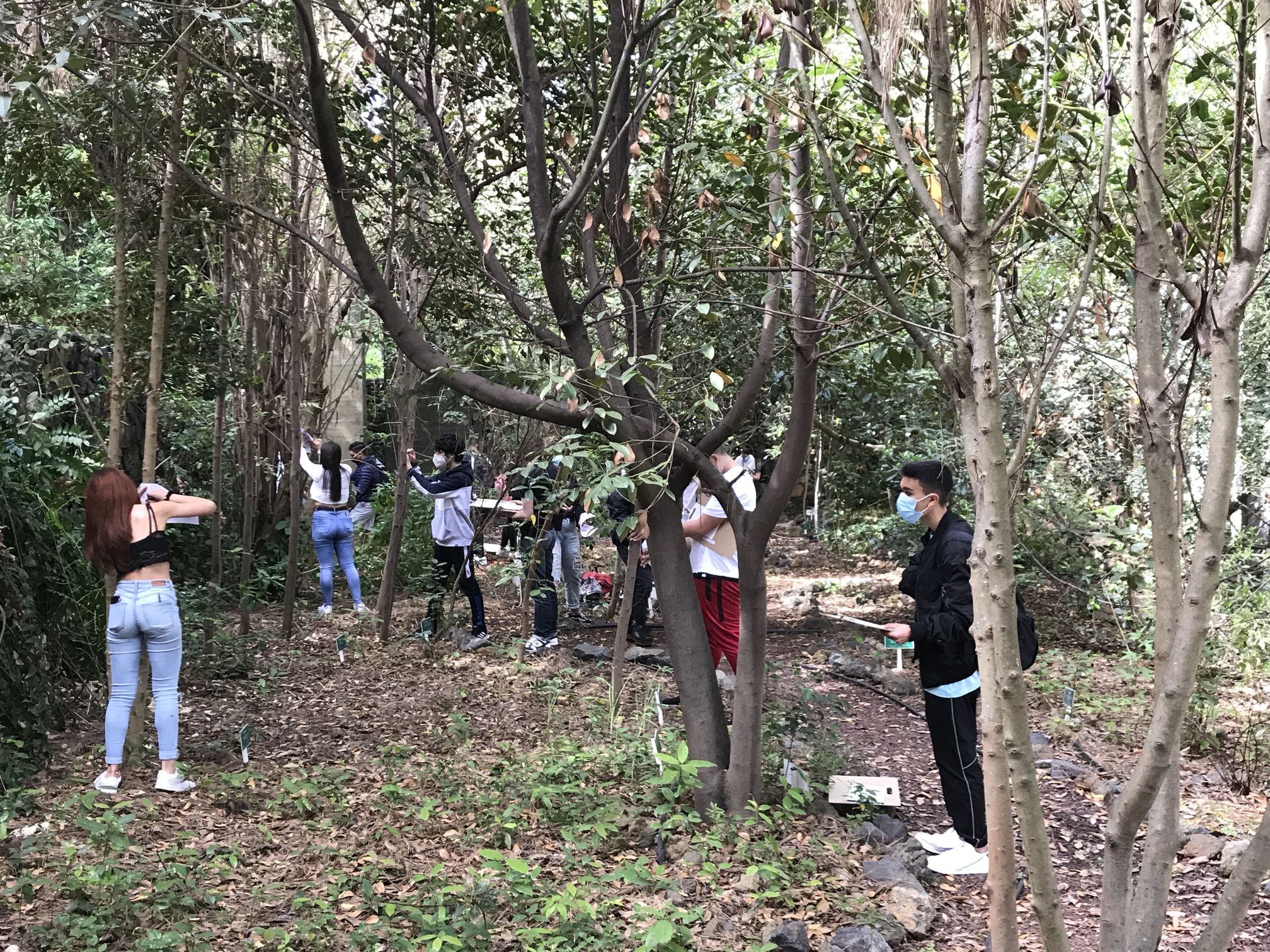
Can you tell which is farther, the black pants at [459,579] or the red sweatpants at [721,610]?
the black pants at [459,579]

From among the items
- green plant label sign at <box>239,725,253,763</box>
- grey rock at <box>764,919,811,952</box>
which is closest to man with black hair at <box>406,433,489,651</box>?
green plant label sign at <box>239,725,253,763</box>

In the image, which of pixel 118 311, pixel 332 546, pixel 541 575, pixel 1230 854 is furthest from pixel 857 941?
pixel 332 546

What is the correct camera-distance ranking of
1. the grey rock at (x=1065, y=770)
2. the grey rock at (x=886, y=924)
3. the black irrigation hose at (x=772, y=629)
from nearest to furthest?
the grey rock at (x=886, y=924) → the grey rock at (x=1065, y=770) → the black irrigation hose at (x=772, y=629)

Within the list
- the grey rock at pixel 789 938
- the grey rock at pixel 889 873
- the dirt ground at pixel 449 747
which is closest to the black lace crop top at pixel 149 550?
the dirt ground at pixel 449 747

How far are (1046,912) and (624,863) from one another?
225 cm

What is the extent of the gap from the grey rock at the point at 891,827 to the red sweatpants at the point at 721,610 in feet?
5.65

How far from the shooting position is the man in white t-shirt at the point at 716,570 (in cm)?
642

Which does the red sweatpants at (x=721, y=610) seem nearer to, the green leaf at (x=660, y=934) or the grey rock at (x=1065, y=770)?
the grey rock at (x=1065, y=770)

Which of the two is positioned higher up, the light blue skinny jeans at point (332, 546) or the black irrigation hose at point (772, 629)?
the light blue skinny jeans at point (332, 546)

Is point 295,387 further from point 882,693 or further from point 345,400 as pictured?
point 882,693

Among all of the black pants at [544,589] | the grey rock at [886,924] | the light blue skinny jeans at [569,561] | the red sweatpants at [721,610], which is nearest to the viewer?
the grey rock at [886,924]

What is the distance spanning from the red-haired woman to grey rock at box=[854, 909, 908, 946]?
323 cm

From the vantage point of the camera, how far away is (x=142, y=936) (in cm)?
360

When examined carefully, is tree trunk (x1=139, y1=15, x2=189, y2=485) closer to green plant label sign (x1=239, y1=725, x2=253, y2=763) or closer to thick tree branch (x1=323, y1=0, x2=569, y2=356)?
thick tree branch (x1=323, y1=0, x2=569, y2=356)
